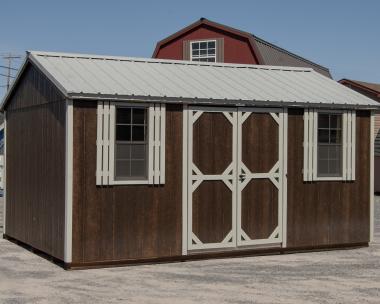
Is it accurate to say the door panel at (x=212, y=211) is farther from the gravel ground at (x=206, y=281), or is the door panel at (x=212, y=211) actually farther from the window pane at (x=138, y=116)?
the window pane at (x=138, y=116)

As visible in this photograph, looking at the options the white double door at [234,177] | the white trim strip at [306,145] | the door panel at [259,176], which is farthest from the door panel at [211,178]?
the white trim strip at [306,145]

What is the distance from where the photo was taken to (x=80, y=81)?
1220 centimetres

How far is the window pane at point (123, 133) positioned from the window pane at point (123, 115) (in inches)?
3.3

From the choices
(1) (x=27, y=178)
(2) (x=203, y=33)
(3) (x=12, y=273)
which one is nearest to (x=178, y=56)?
(2) (x=203, y=33)

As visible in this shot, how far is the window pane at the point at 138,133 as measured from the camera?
1223 centimetres

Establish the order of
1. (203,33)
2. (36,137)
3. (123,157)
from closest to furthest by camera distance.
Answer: (123,157), (36,137), (203,33)

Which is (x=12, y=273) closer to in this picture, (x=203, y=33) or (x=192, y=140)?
(x=192, y=140)

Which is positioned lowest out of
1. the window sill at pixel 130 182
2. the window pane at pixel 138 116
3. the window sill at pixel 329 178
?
the window sill at pixel 130 182

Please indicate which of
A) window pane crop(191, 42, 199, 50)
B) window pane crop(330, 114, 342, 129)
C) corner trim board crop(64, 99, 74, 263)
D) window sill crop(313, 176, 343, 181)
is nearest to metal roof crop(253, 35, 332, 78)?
window pane crop(191, 42, 199, 50)

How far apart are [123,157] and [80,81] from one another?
1430 millimetres

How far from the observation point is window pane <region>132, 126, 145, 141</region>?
12227mm

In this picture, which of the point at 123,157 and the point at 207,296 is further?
the point at 123,157

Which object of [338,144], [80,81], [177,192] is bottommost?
[177,192]

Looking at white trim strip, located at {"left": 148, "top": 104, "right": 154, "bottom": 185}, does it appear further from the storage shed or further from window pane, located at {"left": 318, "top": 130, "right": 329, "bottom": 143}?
window pane, located at {"left": 318, "top": 130, "right": 329, "bottom": 143}
